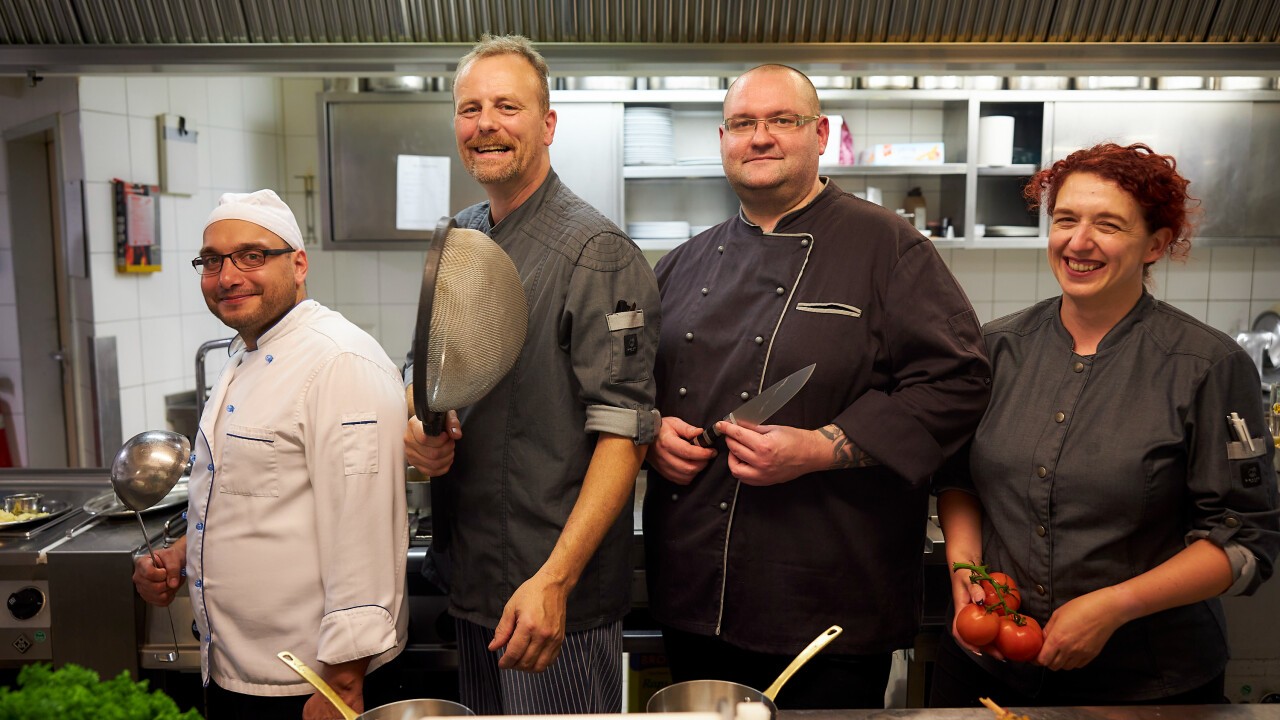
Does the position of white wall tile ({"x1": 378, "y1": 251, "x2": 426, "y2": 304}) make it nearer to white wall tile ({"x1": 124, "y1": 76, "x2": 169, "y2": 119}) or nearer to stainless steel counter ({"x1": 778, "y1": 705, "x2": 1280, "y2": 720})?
white wall tile ({"x1": 124, "y1": 76, "x2": 169, "y2": 119})

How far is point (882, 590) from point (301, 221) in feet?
10.2

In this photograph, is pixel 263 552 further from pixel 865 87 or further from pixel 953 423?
pixel 865 87

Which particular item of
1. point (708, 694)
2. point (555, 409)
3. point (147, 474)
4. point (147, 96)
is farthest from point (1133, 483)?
point (147, 96)

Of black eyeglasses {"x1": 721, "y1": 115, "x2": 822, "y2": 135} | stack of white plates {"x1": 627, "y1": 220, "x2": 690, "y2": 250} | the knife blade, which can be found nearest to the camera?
the knife blade

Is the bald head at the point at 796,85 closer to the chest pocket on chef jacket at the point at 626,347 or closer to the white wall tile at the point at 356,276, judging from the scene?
the chest pocket on chef jacket at the point at 626,347

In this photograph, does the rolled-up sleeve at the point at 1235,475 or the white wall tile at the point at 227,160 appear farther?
the white wall tile at the point at 227,160

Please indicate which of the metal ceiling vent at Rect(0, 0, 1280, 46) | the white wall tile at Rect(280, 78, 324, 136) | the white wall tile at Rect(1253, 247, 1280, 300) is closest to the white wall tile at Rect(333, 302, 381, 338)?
the white wall tile at Rect(280, 78, 324, 136)

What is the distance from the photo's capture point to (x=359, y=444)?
1367mm

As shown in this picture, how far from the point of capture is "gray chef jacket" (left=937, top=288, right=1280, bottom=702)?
4.21ft

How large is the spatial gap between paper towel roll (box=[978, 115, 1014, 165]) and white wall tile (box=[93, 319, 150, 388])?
2972 millimetres

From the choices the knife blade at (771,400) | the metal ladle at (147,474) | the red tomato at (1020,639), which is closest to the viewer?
the red tomato at (1020,639)

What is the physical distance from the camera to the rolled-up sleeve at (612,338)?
130 cm

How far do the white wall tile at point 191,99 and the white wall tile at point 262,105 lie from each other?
20 centimetres

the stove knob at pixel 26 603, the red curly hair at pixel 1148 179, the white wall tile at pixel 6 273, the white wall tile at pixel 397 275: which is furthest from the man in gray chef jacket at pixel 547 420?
the white wall tile at pixel 6 273
